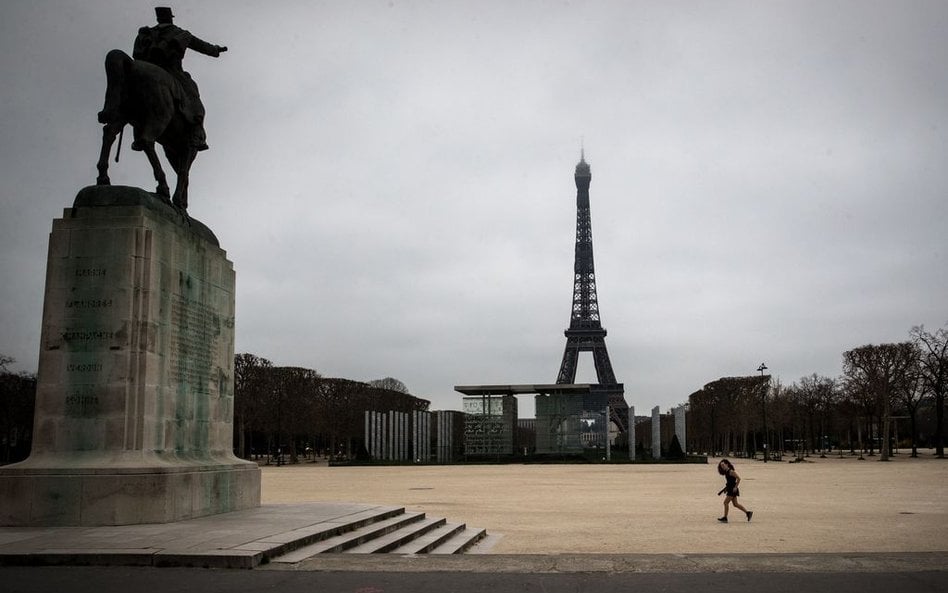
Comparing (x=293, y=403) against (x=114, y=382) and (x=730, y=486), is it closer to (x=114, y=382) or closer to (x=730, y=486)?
(x=730, y=486)

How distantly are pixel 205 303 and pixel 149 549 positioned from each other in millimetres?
7880

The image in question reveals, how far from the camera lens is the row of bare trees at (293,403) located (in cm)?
8062

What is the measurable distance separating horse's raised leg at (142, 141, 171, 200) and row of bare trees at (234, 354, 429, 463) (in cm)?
5669

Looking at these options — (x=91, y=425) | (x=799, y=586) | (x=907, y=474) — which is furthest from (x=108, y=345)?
(x=907, y=474)

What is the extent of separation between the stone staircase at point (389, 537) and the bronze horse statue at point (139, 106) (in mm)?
8577

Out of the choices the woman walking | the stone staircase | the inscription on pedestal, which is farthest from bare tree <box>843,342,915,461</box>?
the inscription on pedestal

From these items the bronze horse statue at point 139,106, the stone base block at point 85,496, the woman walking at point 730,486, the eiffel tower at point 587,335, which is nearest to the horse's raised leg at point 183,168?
the bronze horse statue at point 139,106

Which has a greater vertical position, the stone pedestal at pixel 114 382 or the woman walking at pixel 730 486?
the stone pedestal at pixel 114 382

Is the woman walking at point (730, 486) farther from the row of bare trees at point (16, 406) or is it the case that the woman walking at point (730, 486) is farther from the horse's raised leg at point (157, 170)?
the row of bare trees at point (16, 406)

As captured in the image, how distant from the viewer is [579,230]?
15612cm

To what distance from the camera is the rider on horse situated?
1855 centimetres

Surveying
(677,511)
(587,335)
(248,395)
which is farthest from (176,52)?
(587,335)

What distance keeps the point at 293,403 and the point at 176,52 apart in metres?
68.7

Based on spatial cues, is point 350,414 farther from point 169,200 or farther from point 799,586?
point 799,586
